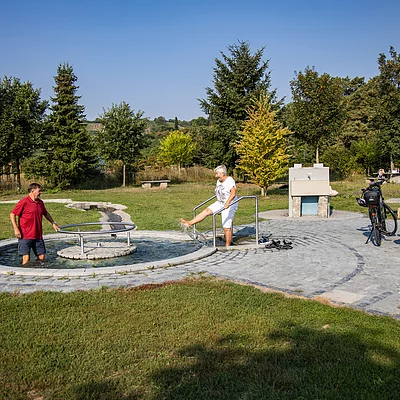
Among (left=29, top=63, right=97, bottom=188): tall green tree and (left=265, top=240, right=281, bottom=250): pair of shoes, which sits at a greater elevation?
(left=29, top=63, right=97, bottom=188): tall green tree

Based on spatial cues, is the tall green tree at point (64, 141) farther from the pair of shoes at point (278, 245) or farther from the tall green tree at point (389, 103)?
the pair of shoes at point (278, 245)

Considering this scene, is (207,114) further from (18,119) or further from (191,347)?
(191,347)

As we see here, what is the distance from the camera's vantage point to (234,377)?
3.21 meters

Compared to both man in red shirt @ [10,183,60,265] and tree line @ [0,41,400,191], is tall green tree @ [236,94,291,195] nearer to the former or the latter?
tree line @ [0,41,400,191]

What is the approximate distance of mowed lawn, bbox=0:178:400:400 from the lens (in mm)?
3070

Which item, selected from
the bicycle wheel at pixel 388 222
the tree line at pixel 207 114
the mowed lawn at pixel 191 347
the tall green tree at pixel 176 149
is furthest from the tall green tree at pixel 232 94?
the mowed lawn at pixel 191 347

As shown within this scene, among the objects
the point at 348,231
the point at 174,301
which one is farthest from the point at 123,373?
the point at 348,231

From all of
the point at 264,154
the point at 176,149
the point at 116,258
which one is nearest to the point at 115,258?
the point at 116,258

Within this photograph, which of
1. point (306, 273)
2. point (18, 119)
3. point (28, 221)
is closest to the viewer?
point (306, 273)

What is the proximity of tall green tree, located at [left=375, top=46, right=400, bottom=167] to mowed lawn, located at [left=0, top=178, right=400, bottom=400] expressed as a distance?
28.7 m

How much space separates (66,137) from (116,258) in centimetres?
2530

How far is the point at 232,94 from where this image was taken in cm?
3212

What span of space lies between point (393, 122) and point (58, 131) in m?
23.9

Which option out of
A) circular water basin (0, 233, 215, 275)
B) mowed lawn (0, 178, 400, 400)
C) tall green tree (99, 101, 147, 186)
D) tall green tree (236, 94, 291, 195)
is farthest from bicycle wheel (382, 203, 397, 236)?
tall green tree (99, 101, 147, 186)
